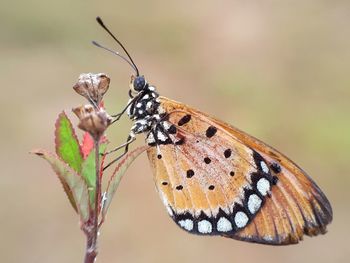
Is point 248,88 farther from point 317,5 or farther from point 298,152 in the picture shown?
point 317,5

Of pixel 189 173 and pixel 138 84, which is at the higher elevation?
pixel 138 84

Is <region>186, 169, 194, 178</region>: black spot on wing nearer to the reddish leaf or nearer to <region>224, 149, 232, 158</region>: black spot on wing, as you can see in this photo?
<region>224, 149, 232, 158</region>: black spot on wing

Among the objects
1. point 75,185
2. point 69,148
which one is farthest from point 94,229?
point 69,148

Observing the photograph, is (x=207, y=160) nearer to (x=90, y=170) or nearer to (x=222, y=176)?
(x=222, y=176)

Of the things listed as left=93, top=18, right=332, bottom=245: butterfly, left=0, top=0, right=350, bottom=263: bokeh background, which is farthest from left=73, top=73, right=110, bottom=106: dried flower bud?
left=0, top=0, right=350, bottom=263: bokeh background

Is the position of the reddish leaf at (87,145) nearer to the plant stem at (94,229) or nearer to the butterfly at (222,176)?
the plant stem at (94,229)

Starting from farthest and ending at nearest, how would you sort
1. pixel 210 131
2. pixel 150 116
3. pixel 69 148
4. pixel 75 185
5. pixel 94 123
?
pixel 210 131 < pixel 150 116 < pixel 69 148 < pixel 75 185 < pixel 94 123

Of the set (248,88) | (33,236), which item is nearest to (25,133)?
(33,236)
